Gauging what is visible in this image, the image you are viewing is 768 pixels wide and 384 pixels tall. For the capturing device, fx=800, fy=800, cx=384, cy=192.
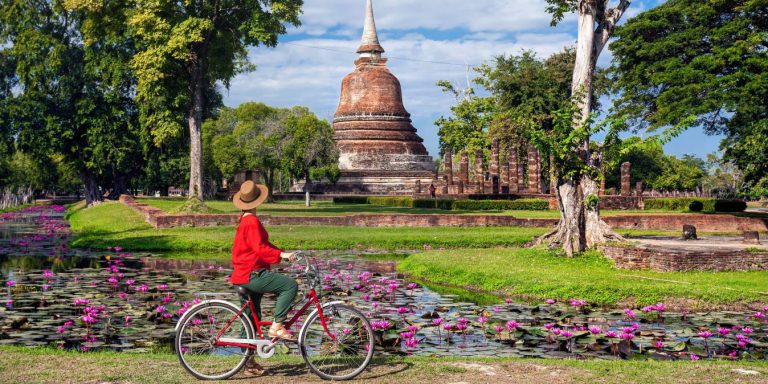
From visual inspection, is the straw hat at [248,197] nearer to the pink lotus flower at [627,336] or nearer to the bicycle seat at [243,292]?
the bicycle seat at [243,292]

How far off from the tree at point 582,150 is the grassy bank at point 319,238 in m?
5.25

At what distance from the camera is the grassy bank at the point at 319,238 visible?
21.3 m

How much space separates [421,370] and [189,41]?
83.0ft

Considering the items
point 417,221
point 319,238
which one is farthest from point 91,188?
point 319,238

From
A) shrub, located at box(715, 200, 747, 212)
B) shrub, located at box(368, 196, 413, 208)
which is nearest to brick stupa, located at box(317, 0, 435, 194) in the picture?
shrub, located at box(368, 196, 413, 208)

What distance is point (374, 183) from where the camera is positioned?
65.1 meters

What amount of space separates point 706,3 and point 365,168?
3789 centimetres

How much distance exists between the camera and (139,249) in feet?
69.6

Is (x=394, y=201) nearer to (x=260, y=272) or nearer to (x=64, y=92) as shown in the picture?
(x=64, y=92)

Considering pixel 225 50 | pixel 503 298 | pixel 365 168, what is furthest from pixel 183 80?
pixel 365 168

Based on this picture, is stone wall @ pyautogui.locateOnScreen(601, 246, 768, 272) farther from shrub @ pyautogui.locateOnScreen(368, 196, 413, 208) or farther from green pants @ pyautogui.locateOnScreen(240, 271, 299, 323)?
shrub @ pyautogui.locateOnScreen(368, 196, 413, 208)

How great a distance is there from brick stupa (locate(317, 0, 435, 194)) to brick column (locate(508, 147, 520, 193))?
40.6ft

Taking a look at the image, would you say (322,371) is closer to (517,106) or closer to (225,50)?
(225,50)

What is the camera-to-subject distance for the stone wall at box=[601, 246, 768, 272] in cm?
1437
